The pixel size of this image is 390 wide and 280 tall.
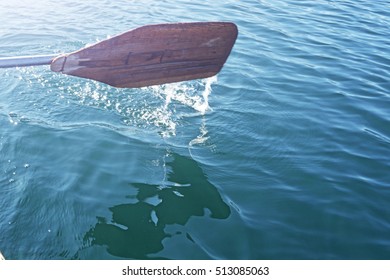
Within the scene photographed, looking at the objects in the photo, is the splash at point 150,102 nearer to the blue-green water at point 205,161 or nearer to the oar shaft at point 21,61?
the blue-green water at point 205,161

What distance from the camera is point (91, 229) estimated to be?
399 cm

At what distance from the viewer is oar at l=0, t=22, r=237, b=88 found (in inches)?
175

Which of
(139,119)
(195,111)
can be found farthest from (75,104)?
(195,111)

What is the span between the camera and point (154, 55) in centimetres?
477

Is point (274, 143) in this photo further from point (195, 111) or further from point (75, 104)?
point (75, 104)

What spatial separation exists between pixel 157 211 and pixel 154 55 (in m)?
1.97

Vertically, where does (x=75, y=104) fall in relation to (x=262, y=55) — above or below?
below

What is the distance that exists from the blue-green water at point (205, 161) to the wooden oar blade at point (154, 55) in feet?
3.11

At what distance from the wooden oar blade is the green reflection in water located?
1255mm

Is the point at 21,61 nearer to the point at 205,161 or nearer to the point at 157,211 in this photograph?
the point at 157,211

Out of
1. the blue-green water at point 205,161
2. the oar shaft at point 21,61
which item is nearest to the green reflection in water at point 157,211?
the blue-green water at point 205,161

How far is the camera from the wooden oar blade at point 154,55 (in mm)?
4457

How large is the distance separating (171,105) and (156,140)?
106 cm
